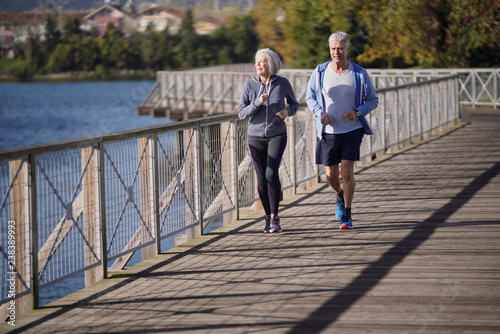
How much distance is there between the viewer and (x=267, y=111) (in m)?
7.25

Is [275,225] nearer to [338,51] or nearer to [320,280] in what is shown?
[338,51]

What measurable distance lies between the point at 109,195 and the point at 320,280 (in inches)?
72.1

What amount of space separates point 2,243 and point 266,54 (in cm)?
289

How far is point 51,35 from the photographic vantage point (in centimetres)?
10256

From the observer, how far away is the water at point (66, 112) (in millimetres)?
54812

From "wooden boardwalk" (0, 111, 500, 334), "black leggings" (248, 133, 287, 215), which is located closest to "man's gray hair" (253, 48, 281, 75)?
"black leggings" (248, 133, 287, 215)

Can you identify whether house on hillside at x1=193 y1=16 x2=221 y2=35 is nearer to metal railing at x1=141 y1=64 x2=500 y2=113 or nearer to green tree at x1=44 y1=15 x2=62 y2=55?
green tree at x1=44 y1=15 x2=62 y2=55

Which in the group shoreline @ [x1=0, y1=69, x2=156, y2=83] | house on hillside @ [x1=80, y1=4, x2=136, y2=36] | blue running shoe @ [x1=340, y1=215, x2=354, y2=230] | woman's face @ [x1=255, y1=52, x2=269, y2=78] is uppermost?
house on hillside @ [x1=80, y1=4, x2=136, y2=36]

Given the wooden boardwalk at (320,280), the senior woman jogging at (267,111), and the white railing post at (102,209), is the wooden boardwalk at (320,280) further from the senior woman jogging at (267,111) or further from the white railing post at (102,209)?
the senior woman jogging at (267,111)

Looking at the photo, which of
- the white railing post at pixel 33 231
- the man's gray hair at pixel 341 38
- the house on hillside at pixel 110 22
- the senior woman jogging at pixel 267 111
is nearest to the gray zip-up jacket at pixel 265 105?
the senior woman jogging at pixel 267 111

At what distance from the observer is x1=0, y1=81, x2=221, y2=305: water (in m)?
54.8

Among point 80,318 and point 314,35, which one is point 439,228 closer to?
point 80,318

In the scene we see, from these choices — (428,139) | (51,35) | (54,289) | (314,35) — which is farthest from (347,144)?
(51,35)

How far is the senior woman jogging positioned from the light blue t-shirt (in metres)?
0.32
